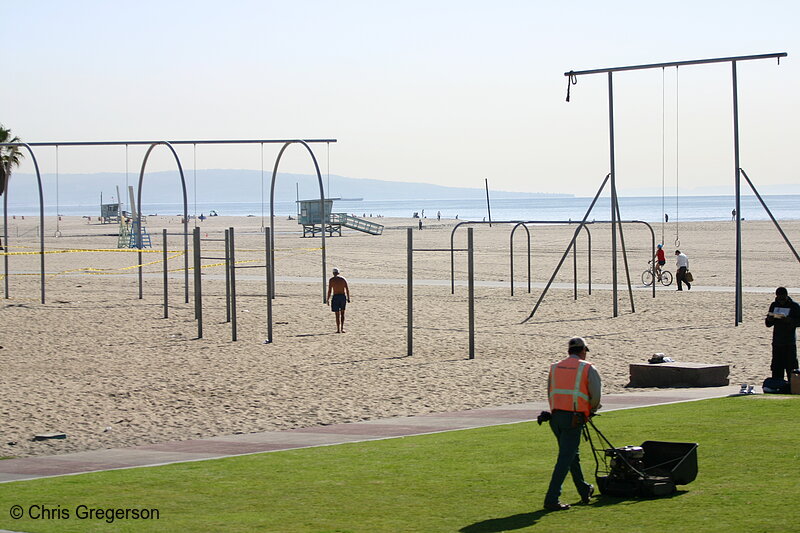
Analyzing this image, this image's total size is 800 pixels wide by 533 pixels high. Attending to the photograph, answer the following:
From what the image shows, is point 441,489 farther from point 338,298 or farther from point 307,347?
point 338,298

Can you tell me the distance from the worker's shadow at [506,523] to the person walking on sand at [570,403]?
9.9 inches

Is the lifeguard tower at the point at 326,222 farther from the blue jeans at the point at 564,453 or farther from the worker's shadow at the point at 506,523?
the worker's shadow at the point at 506,523

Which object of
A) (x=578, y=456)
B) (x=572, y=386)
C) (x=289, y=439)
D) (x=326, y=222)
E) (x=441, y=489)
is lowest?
(x=289, y=439)

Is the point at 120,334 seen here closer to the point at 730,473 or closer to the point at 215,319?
the point at 215,319

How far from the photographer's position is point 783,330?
14648 millimetres

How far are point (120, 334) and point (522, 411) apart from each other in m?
11.9

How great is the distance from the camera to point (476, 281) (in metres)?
38.1

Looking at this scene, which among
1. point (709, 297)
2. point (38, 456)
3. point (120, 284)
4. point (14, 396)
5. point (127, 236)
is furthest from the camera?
point (127, 236)

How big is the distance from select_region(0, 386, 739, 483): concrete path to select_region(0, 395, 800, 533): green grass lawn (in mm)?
419

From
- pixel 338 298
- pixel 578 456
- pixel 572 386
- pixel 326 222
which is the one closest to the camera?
pixel 572 386

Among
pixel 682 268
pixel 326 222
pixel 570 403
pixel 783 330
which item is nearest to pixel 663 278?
pixel 682 268

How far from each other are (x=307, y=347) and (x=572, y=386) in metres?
12.8

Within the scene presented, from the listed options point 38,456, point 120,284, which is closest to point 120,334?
point 38,456

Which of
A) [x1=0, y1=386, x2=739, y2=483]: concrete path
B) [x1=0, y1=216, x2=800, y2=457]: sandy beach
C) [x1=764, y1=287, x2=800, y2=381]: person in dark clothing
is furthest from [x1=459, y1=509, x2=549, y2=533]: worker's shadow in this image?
[x1=764, y1=287, x2=800, y2=381]: person in dark clothing
